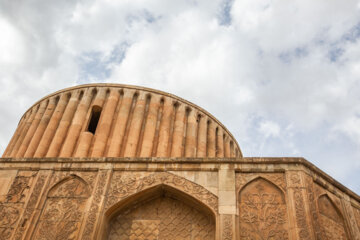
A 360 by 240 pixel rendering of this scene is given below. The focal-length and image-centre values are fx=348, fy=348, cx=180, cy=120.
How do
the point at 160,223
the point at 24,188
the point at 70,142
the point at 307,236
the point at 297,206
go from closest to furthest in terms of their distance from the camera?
the point at 307,236, the point at 297,206, the point at 160,223, the point at 24,188, the point at 70,142

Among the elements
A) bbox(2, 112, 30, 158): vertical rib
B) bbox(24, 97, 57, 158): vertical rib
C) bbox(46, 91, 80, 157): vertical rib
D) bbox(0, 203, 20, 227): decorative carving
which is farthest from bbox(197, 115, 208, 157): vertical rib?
bbox(0, 203, 20, 227): decorative carving

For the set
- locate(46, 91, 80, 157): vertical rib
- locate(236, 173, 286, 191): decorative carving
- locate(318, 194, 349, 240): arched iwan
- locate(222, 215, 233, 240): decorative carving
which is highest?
locate(46, 91, 80, 157): vertical rib

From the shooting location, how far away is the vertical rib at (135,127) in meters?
12.2

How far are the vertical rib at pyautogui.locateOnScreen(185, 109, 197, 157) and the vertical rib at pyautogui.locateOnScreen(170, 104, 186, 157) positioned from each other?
27 cm

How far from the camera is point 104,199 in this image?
21.4ft

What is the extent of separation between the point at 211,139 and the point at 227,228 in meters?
8.61

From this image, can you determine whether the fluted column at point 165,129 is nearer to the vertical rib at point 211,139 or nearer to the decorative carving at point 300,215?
the vertical rib at point 211,139

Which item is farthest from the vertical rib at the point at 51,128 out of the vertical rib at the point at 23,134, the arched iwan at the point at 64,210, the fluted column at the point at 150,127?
the arched iwan at the point at 64,210

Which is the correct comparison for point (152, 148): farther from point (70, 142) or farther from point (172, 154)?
point (70, 142)

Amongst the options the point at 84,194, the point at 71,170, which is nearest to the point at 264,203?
the point at 84,194

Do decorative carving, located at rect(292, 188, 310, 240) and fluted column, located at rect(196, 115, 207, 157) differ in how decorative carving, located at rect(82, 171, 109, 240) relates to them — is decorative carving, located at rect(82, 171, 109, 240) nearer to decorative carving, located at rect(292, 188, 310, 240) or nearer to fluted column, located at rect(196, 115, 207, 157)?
decorative carving, located at rect(292, 188, 310, 240)

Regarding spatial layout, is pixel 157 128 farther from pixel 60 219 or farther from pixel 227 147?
pixel 60 219

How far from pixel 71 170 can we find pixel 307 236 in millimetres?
4609

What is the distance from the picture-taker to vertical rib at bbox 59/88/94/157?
12.3 m
